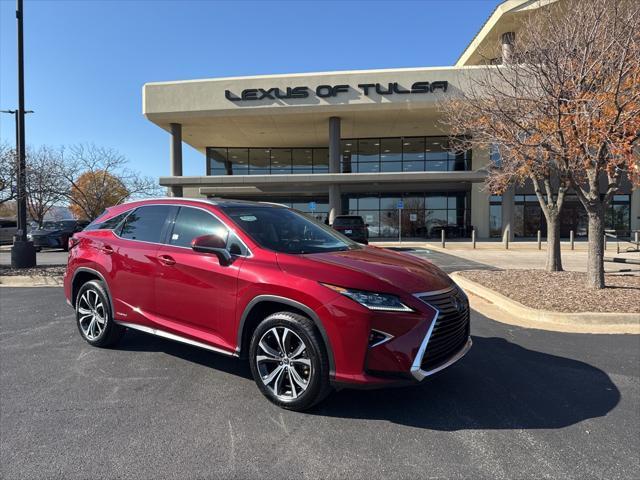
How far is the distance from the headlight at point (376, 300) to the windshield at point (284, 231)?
789 millimetres

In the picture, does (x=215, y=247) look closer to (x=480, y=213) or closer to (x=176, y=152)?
(x=176, y=152)

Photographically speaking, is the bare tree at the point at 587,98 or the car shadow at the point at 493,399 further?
the bare tree at the point at 587,98

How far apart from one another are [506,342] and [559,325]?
55.5 inches

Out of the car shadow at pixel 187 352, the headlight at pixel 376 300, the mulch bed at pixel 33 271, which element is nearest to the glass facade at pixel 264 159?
the mulch bed at pixel 33 271

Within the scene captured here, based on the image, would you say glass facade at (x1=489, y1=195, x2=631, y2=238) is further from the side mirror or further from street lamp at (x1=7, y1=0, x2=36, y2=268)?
the side mirror

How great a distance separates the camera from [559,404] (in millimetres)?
3543

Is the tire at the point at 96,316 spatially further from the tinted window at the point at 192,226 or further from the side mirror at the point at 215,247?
the side mirror at the point at 215,247

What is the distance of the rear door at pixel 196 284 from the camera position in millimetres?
3637

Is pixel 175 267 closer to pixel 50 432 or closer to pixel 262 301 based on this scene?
pixel 262 301

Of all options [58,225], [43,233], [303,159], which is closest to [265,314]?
[43,233]

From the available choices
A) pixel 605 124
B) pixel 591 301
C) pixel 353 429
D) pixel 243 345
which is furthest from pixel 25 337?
pixel 605 124

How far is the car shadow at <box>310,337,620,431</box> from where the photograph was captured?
10.7 ft


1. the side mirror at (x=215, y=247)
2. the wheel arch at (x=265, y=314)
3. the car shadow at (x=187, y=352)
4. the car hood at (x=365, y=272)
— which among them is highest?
the side mirror at (x=215, y=247)

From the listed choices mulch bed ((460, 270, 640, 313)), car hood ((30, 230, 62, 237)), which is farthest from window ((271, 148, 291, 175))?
mulch bed ((460, 270, 640, 313))
